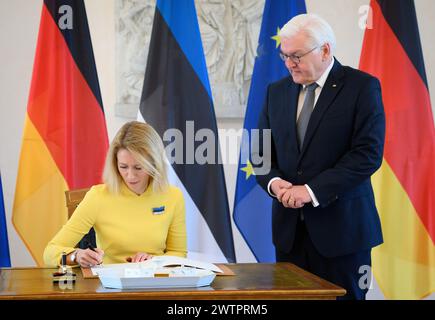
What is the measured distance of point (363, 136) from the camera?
2.73 meters

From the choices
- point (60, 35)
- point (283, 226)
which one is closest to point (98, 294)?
point (283, 226)

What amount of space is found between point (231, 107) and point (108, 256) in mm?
2101

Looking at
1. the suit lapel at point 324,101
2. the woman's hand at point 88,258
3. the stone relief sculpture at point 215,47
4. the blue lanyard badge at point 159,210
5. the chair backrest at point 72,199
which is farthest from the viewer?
the stone relief sculpture at point 215,47

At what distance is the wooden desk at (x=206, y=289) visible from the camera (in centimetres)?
184

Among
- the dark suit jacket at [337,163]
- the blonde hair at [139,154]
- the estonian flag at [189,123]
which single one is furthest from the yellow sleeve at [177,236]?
the estonian flag at [189,123]

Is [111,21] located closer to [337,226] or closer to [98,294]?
[337,226]

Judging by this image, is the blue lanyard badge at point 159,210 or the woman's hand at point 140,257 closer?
the woman's hand at point 140,257

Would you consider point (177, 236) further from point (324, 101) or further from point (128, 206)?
point (324, 101)

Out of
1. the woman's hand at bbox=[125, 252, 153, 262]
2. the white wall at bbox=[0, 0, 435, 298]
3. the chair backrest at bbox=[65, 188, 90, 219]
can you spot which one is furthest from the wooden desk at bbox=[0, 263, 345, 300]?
the white wall at bbox=[0, 0, 435, 298]

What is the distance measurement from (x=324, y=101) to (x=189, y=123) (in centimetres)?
130

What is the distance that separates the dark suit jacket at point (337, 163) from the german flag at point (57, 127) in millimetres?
1543

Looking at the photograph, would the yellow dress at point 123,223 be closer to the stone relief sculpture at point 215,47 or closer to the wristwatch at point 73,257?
the wristwatch at point 73,257

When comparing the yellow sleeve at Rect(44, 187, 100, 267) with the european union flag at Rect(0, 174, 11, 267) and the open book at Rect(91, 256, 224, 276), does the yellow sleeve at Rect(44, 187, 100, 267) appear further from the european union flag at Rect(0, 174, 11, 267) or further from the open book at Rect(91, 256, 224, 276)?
the european union flag at Rect(0, 174, 11, 267)

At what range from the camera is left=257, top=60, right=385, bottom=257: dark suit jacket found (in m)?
2.69
